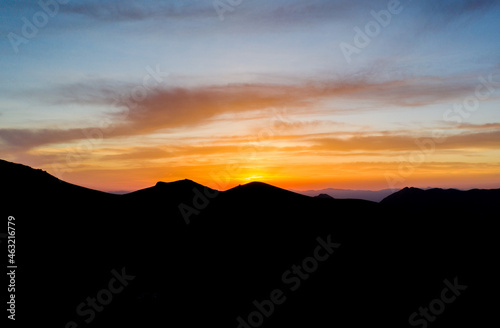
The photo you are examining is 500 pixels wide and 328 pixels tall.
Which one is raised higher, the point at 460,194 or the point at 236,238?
the point at 460,194

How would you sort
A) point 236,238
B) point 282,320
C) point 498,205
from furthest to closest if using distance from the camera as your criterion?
1. point 498,205
2. point 236,238
3. point 282,320

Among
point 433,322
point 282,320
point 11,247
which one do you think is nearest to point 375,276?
point 433,322

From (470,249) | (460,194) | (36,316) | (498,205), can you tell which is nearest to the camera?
(36,316)

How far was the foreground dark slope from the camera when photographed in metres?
27.5

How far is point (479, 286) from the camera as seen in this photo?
3738 centimetres

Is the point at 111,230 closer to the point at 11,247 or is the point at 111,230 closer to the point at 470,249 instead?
the point at 11,247

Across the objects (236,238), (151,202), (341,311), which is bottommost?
(341,311)

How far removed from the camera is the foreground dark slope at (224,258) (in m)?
27.5

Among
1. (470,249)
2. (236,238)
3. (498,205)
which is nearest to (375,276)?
(236,238)

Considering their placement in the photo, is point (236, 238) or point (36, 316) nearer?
point (36, 316)

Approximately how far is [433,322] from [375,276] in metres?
6.55

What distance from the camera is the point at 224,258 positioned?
3781cm

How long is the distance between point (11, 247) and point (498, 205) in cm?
18255

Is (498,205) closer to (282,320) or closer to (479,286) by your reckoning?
(479,286)
